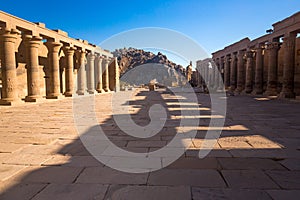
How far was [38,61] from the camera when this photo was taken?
57.0 feet

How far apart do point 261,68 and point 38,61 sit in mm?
20090

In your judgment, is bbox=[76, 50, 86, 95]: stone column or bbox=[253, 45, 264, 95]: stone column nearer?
bbox=[253, 45, 264, 95]: stone column

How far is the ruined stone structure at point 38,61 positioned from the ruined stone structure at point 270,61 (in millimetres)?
15610

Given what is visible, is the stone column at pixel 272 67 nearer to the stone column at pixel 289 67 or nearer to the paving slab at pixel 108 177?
the stone column at pixel 289 67

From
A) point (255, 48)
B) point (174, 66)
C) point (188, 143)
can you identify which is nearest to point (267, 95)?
point (255, 48)

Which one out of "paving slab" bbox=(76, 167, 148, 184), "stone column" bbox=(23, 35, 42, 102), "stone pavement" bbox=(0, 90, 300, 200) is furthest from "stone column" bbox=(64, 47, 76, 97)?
"paving slab" bbox=(76, 167, 148, 184)

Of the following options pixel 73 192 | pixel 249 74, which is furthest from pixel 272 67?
pixel 73 192

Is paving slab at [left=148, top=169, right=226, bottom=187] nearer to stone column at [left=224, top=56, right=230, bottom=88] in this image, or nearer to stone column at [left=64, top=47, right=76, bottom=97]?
stone column at [left=64, top=47, right=76, bottom=97]

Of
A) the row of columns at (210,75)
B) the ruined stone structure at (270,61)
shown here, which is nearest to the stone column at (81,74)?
the ruined stone structure at (270,61)

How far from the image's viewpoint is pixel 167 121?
282 inches

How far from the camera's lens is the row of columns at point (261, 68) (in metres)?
15.4

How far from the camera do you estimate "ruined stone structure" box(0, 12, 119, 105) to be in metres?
11.2

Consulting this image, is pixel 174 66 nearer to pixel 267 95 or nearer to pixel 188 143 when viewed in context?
pixel 267 95

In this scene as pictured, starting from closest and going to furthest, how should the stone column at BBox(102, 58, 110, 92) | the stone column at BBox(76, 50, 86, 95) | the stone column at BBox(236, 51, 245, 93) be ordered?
the stone column at BBox(76, 50, 86, 95), the stone column at BBox(236, 51, 245, 93), the stone column at BBox(102, 58, 110, 92)
